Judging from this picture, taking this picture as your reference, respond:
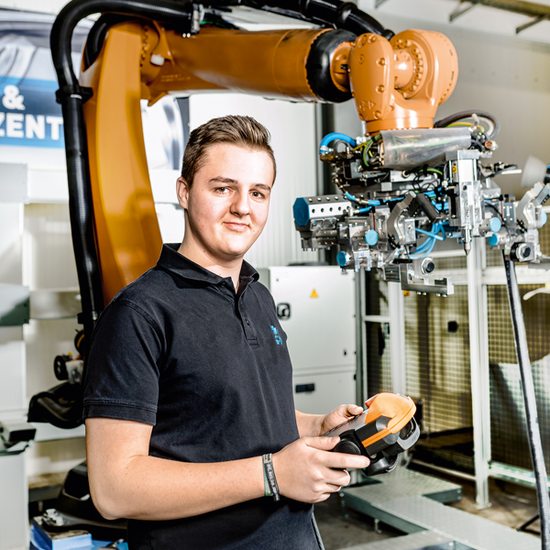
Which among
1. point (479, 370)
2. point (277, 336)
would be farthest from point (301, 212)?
point (479, 370)

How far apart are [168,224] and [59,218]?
72.5 inches

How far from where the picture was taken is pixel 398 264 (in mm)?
2582

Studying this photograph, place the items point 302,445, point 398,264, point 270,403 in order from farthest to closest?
point 398,264, point 270,403, point 302,445

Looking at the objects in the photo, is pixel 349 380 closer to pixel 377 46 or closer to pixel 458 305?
pixel 458 305

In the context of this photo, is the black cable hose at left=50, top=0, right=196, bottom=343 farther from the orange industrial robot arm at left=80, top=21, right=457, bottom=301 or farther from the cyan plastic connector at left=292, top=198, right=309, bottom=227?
the cyan plastic connector at left=292, top=198, right=309, bottom=227

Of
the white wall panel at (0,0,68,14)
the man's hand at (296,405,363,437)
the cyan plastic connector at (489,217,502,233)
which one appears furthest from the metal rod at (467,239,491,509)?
the white wall panel at (0,0,68,14)

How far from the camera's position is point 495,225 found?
2.46 meters

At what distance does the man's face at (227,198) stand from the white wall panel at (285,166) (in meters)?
4.50

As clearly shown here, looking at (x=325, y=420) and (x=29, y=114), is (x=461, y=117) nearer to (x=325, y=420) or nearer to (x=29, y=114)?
(x=325, y=420)

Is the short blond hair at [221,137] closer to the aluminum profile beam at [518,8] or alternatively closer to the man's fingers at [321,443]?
the man's fingers at [321,443]

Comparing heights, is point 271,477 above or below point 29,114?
below

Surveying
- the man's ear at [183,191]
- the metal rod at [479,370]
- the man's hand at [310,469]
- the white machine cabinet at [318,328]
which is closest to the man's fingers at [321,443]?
the man's hand at [310,469]

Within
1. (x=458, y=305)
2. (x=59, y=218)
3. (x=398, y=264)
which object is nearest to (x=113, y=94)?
(x=398, y=264)

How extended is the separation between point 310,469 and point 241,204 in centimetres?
59
